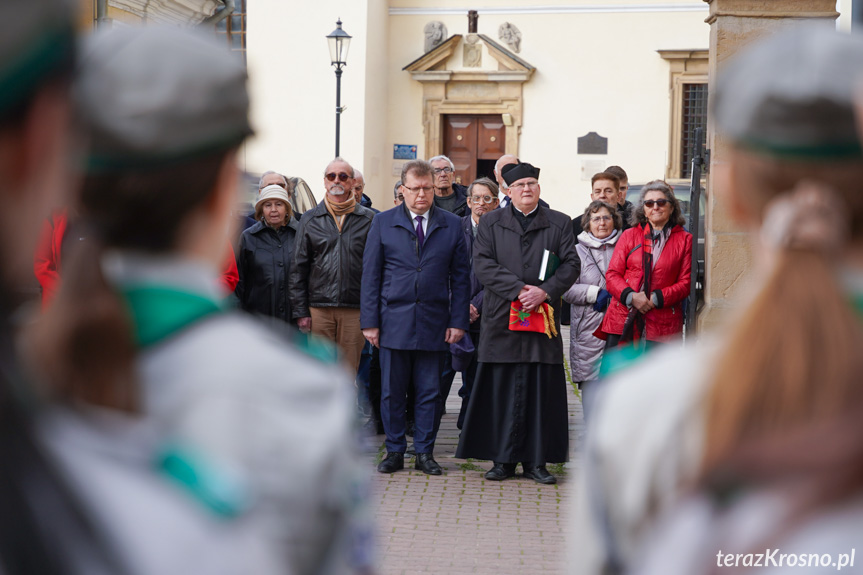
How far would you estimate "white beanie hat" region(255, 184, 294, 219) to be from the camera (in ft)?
26.4

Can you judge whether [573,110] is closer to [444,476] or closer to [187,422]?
[444,476]

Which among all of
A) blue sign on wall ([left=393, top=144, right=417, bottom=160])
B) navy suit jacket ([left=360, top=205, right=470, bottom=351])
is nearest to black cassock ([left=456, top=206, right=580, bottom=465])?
navy suit jacket ([left=360, top=205, right=470, bottom=351])

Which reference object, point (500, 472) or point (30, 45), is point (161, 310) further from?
point (500, 472)

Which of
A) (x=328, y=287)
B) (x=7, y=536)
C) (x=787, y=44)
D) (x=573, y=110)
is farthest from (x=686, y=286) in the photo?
(x=573, y=110)

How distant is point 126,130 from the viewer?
129 cm

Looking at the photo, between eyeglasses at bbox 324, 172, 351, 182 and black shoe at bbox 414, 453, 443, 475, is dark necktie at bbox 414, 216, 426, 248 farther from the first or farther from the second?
black shoe at bbox 414, 453, 443, 475

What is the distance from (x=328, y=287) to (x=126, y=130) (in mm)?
6490

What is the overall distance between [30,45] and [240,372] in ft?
1.54

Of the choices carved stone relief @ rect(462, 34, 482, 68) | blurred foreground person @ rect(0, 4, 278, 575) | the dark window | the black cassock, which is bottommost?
the black cassock

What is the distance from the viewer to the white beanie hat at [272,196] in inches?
317

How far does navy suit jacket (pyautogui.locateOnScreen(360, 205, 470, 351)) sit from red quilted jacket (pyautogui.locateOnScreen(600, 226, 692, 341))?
1.02 m

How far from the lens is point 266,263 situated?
794 centimetres

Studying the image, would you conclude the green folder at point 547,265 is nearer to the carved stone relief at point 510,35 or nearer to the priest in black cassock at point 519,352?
the priest in black cassock at point 519,352

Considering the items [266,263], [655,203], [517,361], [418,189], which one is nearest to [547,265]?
[517,361]
